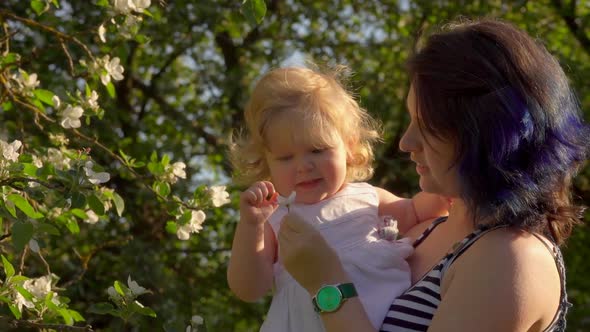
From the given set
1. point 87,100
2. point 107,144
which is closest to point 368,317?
point 87,100

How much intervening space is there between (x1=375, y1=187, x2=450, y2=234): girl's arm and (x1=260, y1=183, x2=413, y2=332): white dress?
42mm

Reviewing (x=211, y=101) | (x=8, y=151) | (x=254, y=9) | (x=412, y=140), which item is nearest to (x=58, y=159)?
(x=8, y=151)

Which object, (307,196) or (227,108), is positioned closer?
(307,196)

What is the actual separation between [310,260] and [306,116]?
1.58ft

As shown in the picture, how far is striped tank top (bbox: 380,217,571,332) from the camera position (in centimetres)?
184

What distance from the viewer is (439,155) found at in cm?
186

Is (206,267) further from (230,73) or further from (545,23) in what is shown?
(545,23)

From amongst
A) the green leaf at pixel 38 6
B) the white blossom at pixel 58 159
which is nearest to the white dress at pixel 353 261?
the white blossom at pixel 58 159

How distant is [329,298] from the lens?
190 cm

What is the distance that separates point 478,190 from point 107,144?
3004 mm

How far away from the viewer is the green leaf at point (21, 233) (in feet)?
7.68

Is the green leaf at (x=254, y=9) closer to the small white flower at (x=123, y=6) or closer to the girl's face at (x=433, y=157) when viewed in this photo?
the small white flower at (x=123, y=6)

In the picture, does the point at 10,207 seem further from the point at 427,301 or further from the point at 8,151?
the point at 427,301

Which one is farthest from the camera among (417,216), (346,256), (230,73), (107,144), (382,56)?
(382,56)
